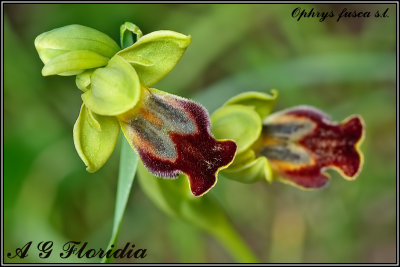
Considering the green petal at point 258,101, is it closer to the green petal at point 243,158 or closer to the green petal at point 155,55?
the green petal at point 243,158

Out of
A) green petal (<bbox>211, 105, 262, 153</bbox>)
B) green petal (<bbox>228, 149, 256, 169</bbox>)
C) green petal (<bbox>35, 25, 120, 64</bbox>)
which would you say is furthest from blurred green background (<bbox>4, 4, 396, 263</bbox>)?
green petal (<bbox>35, 25, 120, 64</bbox>)

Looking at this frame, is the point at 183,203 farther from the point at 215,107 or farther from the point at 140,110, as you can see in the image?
the point at 215,107

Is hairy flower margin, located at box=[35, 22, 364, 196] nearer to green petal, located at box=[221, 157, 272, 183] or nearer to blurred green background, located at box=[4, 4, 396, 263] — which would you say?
green petal, located at box=[221, 157, 272, 183]

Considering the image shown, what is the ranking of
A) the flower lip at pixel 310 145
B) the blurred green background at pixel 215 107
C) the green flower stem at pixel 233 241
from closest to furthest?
the flower lip at pixel 310 145 < the green flower stem at pixel 233 241 < the blurred green background at pixel 215 107

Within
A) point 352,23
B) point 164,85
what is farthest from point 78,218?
point 352,23

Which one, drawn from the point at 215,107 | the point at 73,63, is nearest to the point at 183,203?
the point at 73,63

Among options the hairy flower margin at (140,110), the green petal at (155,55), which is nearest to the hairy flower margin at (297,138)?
the hairy flower margin at (140,110)
